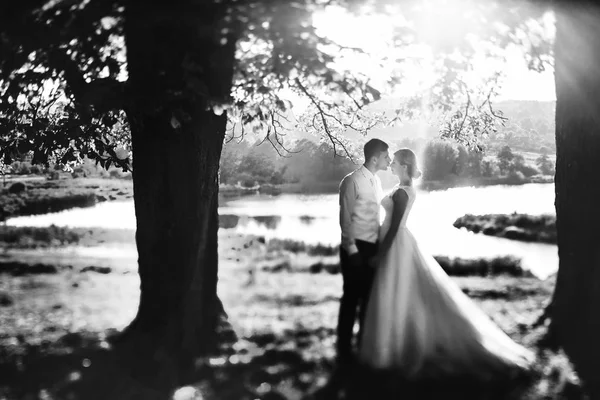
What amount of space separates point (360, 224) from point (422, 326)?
4.40 feet

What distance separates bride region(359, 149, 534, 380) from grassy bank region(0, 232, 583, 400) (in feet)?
1.13

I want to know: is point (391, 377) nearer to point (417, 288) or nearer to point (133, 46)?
point (417, 288)

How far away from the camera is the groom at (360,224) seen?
625 centimetres

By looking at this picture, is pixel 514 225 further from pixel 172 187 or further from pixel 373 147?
pixel 172 187

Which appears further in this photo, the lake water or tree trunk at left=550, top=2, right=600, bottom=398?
the lake water

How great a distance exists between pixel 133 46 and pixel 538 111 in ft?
491

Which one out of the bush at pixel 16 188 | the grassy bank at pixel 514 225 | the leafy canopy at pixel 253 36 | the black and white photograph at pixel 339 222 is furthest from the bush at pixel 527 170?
the leafy canopy at pixel 253 36

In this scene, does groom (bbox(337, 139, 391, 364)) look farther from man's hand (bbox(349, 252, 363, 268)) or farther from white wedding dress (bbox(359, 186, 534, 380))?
white wedding dress (bbox(359, 186, 534, 380))

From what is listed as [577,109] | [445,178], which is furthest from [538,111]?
[577,109]

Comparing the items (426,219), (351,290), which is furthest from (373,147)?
(426,219)

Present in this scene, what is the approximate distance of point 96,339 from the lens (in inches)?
309

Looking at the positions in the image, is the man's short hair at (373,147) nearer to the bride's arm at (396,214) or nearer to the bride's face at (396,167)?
the bride's face at (396,167)

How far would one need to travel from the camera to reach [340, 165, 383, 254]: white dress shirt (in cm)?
624

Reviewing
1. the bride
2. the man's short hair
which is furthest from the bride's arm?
the man's short hair
